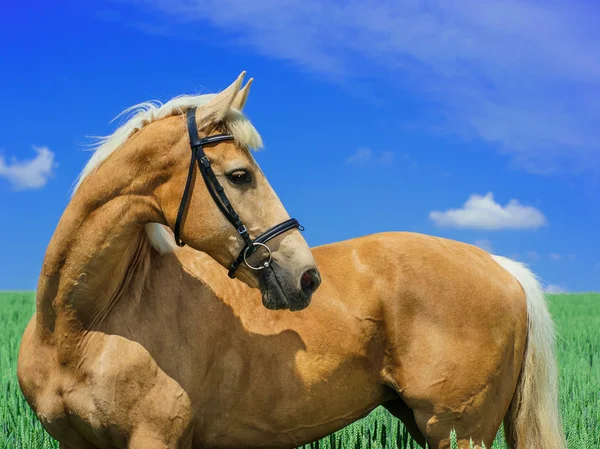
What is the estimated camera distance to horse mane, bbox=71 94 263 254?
3039mm

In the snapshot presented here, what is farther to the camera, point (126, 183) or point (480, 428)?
point (480, 428)

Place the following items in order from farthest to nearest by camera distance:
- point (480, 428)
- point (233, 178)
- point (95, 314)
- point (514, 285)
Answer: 1. point (514, 285)
2. point (480, 428)
3. point (95, 314)
4. point (233, 178)

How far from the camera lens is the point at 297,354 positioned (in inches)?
136

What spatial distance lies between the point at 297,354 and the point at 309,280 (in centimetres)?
71

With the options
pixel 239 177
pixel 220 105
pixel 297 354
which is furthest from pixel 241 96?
pixel 297 354

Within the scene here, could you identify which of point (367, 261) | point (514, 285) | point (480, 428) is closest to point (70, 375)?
point (367, 261)

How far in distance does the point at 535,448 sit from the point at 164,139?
3045 millimetres

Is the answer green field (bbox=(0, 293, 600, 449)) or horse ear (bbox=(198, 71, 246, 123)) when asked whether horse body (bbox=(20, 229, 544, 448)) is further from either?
horse ear (bbox=(198, 71, 246, 123))

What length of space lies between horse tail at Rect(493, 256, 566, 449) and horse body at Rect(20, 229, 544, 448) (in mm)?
98

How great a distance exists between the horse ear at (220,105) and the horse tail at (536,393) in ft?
7.86

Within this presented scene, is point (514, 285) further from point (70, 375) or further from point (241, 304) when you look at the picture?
point (70, 375)

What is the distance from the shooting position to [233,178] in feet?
9.73

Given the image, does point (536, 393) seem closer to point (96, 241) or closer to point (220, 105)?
point (220, 105)

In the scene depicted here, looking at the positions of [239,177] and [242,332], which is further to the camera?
[242,332]
